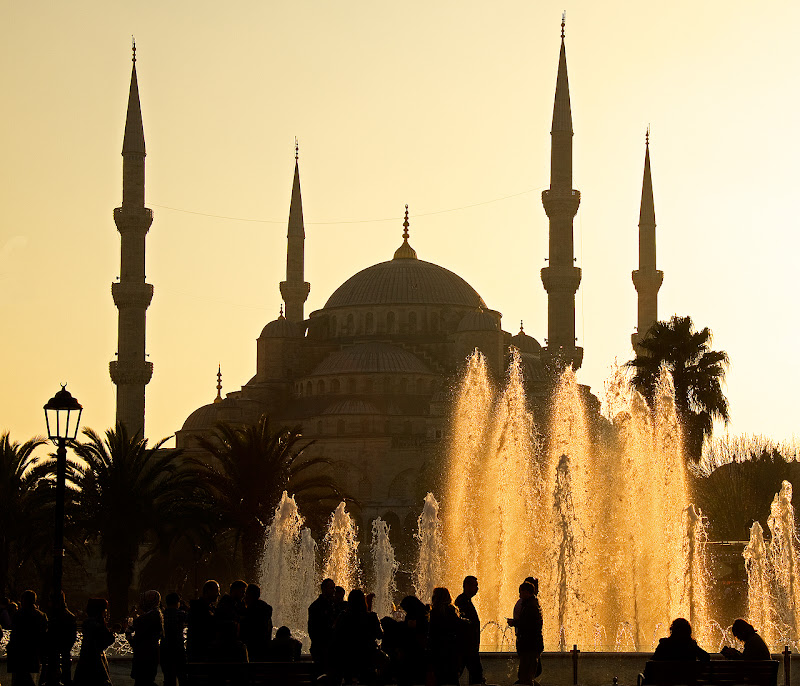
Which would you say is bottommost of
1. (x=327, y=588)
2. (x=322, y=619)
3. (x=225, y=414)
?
(x=322, y=619)

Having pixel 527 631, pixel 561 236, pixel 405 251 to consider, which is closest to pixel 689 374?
pixel 561 236

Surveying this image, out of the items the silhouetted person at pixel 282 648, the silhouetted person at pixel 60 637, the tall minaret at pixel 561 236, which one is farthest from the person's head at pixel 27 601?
the tall minaret at pixel 561 236

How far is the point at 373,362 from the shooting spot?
202 ft

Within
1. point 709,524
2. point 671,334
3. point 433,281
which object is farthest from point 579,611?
point 433,281

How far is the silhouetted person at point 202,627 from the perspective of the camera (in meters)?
10.3

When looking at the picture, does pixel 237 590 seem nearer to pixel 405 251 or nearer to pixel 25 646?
pixel 25 646

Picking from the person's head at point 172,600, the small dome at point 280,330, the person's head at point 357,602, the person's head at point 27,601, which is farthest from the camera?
the small dome at point 280,330

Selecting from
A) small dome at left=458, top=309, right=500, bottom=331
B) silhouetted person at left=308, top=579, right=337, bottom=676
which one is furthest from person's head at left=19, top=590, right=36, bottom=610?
small dome at left=458, top=309, right=500, bottom=331

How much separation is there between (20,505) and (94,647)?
63.8 ft

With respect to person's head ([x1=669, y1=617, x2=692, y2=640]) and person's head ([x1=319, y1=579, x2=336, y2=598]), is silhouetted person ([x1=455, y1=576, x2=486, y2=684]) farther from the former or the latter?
person's head ([x1=669, y1=617, x2=692, y2=640])

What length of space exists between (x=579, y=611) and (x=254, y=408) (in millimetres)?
41047

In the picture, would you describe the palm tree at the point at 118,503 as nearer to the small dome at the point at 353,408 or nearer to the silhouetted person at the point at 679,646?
the silhouetted person at the point at 679,646

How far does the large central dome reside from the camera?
67812 mm

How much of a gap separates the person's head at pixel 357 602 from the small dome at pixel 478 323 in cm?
5077
